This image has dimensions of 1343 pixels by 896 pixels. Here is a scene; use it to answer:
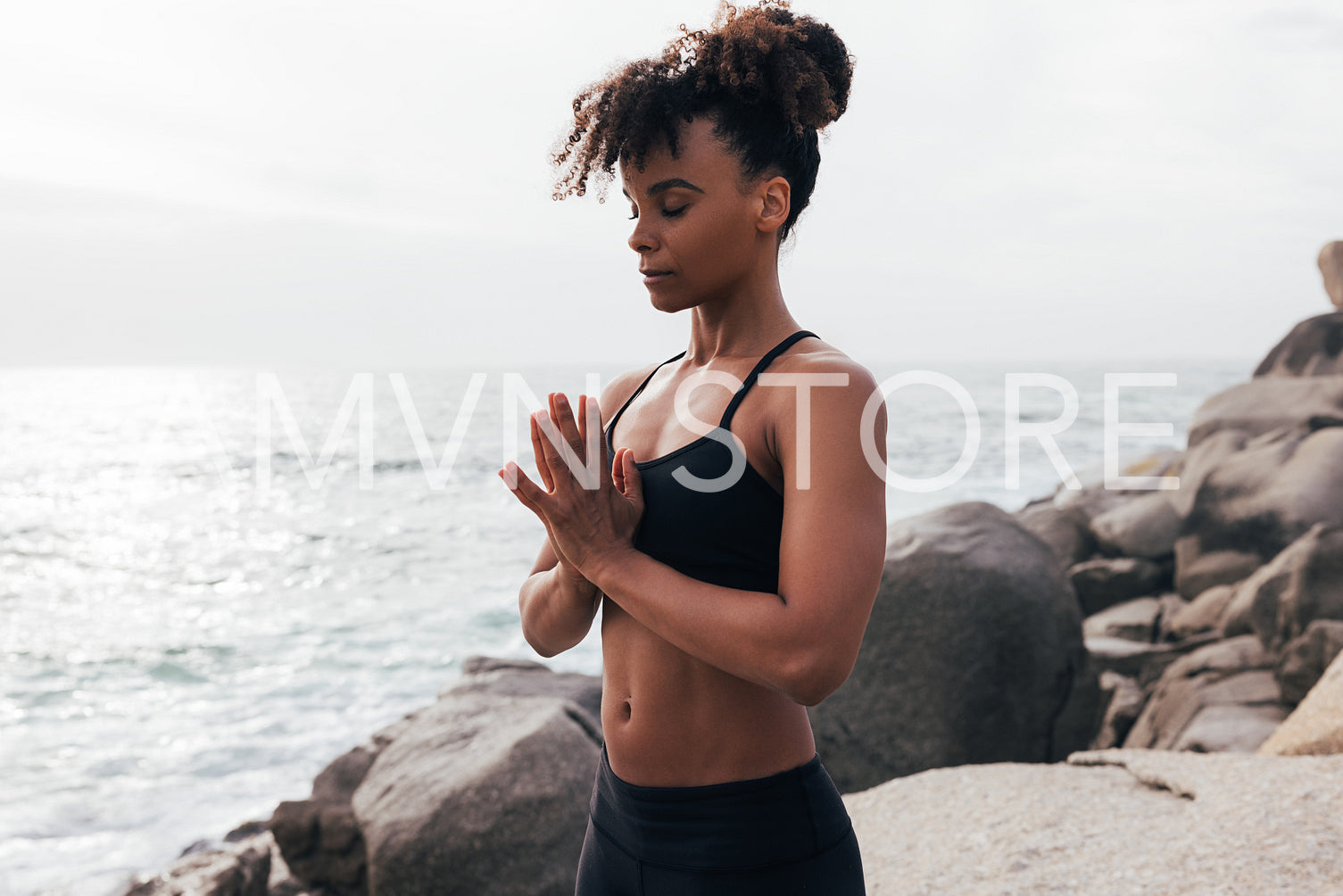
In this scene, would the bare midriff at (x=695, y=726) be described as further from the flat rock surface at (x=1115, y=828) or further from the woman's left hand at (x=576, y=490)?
the flat rock surface at (x=1115, y=828)

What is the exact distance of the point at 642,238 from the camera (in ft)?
5.43

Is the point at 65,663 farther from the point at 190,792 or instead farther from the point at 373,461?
the point at 373,461

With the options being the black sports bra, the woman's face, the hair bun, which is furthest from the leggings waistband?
the hair bun

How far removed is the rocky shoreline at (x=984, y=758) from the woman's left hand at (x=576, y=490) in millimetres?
2369

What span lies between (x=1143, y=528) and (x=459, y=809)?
944 centimetres

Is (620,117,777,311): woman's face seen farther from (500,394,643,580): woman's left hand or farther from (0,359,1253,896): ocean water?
(0,359,1253,896): ocean water

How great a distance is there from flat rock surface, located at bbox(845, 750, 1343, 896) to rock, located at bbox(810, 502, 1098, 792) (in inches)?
52.1

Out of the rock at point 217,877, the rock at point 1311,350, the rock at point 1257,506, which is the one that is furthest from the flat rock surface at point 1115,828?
the rock at point 1311,350

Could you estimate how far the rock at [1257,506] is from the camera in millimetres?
9797

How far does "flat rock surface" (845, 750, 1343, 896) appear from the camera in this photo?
9.78 feet

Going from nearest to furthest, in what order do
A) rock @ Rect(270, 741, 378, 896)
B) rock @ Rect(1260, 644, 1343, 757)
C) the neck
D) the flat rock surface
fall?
the neck, the flat rock surface, rock @ Rect(1260, 644, 1343, 757), rock @ Rect(270, 741, 378, 896)

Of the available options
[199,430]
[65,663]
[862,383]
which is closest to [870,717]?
[862,383]

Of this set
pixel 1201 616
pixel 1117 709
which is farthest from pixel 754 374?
pixel 1201 616

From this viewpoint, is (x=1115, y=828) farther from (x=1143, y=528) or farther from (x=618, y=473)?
(x=1143, y=528)
